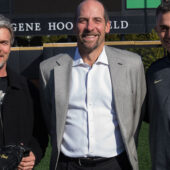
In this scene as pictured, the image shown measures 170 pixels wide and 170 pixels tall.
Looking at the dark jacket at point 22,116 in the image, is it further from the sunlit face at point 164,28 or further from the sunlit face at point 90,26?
the sunlit face at point 164,28

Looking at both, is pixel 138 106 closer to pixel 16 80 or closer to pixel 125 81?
pixel 125 81

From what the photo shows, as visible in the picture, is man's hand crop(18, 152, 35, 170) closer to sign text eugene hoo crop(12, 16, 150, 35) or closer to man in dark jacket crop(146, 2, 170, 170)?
man in dark jacket crop(146, 2, 170, 170)

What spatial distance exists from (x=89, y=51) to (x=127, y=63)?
28cm

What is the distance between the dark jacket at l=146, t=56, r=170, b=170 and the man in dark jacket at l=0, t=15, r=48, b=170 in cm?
73

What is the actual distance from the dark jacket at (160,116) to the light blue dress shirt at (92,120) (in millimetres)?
251

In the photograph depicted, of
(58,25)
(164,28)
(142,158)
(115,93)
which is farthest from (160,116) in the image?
(58,25)

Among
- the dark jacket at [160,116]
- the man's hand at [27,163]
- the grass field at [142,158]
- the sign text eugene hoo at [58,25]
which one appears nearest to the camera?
the man's hand at [27,163]

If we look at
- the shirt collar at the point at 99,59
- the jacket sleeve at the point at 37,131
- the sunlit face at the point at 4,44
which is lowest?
the jacket sleeve at the point at 37,131

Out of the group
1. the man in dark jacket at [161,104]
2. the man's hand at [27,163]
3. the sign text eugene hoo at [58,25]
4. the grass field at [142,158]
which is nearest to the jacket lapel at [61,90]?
the man's hand at [27,163]

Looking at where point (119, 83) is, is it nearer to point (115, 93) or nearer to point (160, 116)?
point (115, 93)

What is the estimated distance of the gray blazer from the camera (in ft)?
8.46

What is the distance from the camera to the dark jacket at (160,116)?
7.83 feet

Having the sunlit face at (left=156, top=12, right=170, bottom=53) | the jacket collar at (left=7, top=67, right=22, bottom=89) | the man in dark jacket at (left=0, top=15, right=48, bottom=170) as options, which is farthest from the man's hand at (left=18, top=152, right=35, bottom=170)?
the sunlit face at (left=156, top=12, right=170, bottom=53)

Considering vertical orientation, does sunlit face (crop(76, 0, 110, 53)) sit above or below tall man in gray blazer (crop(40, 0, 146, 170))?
above
